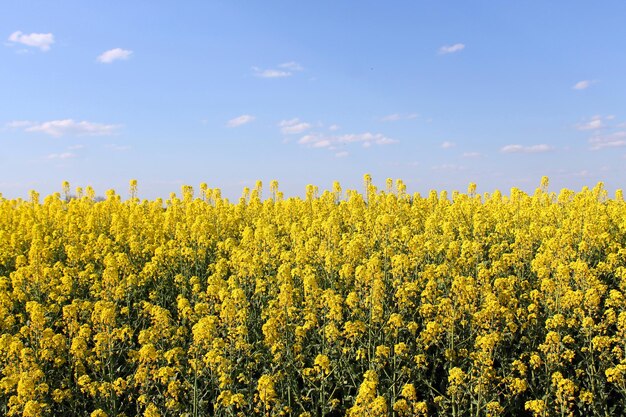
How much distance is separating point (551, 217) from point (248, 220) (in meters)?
7.56

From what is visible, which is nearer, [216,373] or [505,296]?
[216,373]

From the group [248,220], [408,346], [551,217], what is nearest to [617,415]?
[408,346]

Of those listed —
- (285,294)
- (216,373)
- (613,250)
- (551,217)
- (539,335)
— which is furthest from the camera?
(551,217)

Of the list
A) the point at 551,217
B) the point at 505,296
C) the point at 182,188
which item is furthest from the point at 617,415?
the point at 182,188

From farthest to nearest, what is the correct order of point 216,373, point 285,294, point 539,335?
point 539,335
point 285,294
point 216,373

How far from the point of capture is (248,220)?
15000mm

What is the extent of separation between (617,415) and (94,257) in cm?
894

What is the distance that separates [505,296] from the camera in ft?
23.8

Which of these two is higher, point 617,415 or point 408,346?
point 408,346

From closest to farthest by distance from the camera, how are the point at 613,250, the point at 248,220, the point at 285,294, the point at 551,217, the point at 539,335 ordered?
the point at 285,294
the point at 539,335
the point at 613,250
the point at 551,217
the point at 248,220

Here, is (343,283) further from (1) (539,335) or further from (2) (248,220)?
(2) (248,220)

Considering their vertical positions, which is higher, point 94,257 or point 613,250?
point 94,257

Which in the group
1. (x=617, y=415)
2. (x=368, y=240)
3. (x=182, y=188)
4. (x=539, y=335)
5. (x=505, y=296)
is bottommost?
(x=617, y=415)

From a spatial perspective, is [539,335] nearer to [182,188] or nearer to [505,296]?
[505,296]
